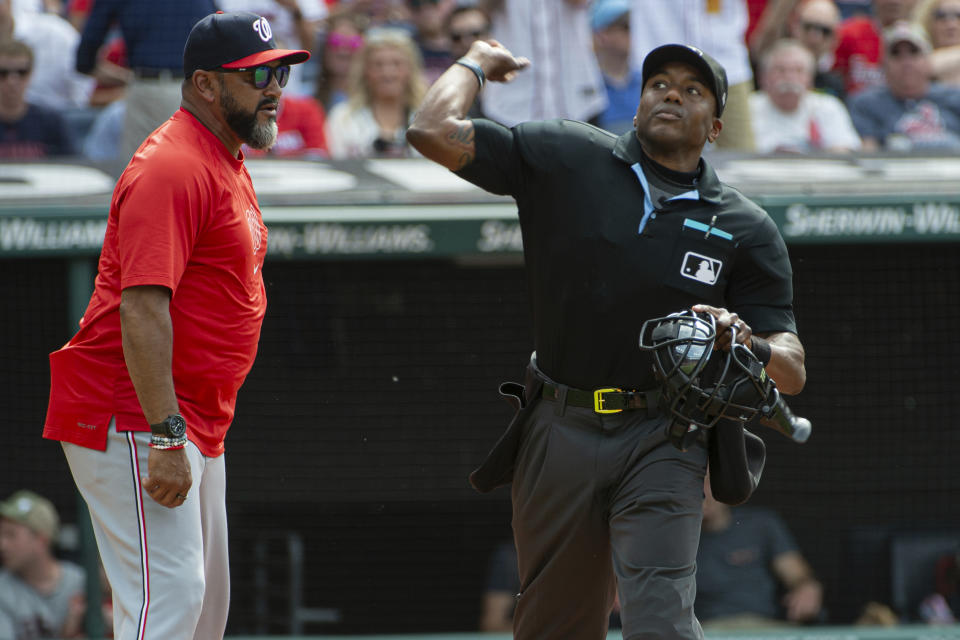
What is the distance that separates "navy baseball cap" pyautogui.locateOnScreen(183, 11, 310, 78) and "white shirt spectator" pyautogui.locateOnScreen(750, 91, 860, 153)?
4.27 meters

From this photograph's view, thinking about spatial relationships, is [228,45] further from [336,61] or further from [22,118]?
[336,61]

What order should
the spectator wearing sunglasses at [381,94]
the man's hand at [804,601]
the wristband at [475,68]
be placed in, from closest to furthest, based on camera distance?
the wristband at [475,68]
the man's hand at [804,601]
the spectator wearing sunglasses at [381,94]

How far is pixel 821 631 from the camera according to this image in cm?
516

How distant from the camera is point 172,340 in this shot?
2.94 meters

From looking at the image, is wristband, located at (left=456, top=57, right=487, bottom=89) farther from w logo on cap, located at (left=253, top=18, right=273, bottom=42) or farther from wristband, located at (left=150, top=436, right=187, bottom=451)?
wristband, located at (left=150, top=436, right=187, bottom=451)

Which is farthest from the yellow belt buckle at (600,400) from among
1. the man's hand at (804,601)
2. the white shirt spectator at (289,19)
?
the white shirt spectator at (289,19)

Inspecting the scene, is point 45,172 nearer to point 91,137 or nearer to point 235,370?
point 91,137

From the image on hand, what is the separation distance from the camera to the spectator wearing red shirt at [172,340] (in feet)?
9.46

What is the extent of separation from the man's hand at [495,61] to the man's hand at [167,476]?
4.16 ft

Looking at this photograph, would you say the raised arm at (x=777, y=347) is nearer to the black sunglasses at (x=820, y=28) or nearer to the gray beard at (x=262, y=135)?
the gray beard at (x=262, y=135)

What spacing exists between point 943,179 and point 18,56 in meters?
4.42

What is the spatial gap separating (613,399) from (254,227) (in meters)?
1.00

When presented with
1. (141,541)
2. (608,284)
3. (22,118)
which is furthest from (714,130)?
(22,118)

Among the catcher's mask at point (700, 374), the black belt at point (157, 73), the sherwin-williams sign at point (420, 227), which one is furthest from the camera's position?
the black belt at point (157, 73)
